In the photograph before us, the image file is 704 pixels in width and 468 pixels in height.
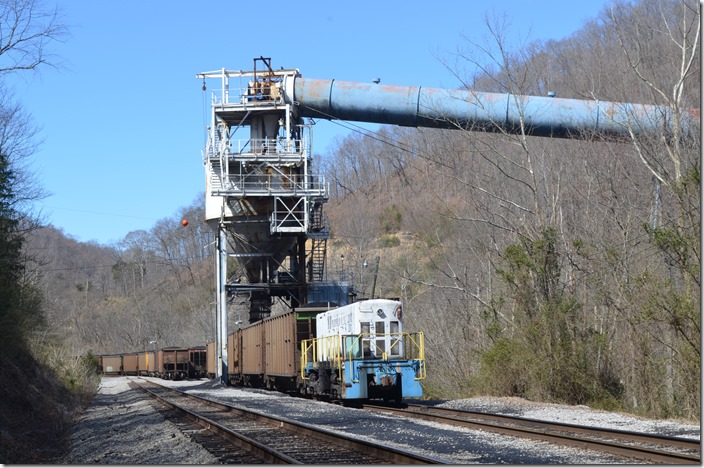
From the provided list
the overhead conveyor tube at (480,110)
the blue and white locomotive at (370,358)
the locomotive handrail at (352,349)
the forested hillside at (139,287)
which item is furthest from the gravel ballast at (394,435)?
the forested hillside at (139,287)

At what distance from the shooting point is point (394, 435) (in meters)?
Answer: 15.6

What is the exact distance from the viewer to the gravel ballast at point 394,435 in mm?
12672

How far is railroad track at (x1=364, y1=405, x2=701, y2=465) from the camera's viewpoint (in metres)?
11.5

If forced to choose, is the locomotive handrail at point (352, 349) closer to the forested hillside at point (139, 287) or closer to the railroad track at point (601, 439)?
the railroad track at point (601, 439)

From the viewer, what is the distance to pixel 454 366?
33.0 m

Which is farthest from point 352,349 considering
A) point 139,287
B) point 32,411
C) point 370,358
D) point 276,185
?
point 139,287

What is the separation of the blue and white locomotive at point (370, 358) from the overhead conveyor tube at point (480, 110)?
293 inches

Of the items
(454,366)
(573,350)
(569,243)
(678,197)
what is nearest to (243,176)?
(454,366)

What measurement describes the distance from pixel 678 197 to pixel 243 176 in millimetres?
26783

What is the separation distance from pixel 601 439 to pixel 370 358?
10.6 metres

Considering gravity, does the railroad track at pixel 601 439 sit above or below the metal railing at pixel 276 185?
below

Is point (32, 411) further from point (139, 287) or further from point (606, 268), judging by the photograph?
point (139, 287)

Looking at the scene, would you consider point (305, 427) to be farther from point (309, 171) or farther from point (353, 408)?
point (309, 171)

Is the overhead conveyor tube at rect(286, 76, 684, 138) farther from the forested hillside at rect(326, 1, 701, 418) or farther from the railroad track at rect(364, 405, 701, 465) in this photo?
the railroad track at rect(364, 405, 701, 465)
